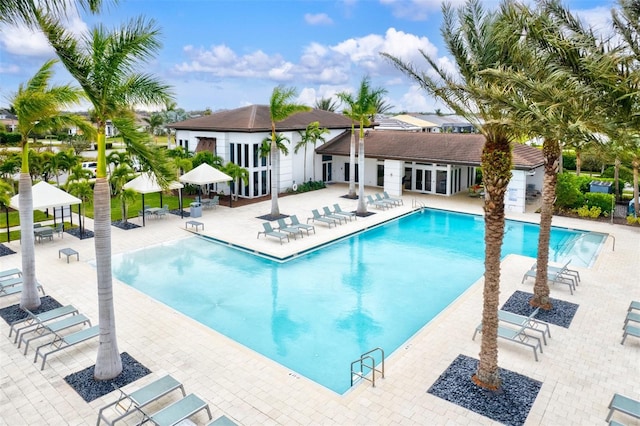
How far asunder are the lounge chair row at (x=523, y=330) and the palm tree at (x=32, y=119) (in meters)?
12.1

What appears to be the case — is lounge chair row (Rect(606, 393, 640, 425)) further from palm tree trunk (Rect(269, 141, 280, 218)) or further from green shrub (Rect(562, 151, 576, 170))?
green shrub (Rect(562, 151, 576, 170))

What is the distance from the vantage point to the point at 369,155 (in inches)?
1288

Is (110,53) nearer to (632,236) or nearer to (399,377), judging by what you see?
(399,377)

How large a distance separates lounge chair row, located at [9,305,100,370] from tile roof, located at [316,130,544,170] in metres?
23.0

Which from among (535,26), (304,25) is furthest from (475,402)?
(304,25)

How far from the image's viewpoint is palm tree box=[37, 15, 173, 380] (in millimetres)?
9109

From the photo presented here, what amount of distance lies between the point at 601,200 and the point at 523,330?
59.5 feet

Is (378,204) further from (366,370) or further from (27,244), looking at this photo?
(27,244)

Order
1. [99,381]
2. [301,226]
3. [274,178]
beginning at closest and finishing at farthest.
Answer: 1. [99,381]
2. [301,226]
3. [274,178]

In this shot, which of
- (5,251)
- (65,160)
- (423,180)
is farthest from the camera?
(423,180)

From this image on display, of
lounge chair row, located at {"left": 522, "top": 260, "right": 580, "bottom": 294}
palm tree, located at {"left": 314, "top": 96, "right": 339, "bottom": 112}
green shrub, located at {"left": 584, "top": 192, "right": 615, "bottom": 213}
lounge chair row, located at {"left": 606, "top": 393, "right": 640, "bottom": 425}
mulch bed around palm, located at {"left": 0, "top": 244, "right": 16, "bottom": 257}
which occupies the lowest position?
lounge chair row, located at {"left": 606, "top": 393, "right": 640, "bottom": 425}

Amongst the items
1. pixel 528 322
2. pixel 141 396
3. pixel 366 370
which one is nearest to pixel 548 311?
pixel 528 322

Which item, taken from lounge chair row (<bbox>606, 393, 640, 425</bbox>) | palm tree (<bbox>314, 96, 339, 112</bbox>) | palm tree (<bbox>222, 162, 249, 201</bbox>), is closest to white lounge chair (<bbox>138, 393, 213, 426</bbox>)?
lounge chair row (<bbox>606, 393, 640, 425</bbox>)

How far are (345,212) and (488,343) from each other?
16.5 meters
